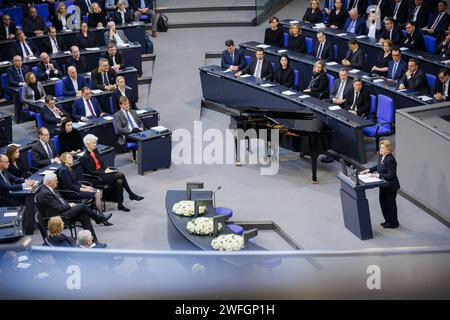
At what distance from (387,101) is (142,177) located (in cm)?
428

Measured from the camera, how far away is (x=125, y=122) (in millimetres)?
15383

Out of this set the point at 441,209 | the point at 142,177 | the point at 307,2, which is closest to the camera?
the point at 441,209

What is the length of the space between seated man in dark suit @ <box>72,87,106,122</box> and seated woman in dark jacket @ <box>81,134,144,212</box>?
2.02 meters

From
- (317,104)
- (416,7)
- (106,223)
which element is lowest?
(106,223)

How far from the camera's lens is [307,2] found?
24.0 metres

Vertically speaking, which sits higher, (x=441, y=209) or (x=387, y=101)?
(x=387, y=101)

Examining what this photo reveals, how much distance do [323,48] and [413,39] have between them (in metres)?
1.80

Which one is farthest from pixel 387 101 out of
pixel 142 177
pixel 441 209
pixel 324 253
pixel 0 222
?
pixel 324 253

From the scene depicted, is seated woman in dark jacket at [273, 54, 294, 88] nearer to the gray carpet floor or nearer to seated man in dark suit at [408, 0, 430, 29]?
the gray carpet floor

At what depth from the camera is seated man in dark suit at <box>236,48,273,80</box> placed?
57.6 ft

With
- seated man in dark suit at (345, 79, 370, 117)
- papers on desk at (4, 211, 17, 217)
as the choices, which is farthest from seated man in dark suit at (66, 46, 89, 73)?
papers on desk at (4, 211, 17, 217)

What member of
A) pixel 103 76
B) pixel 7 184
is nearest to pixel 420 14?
pixel 103 76

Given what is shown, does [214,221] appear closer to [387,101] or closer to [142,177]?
[142,177]
